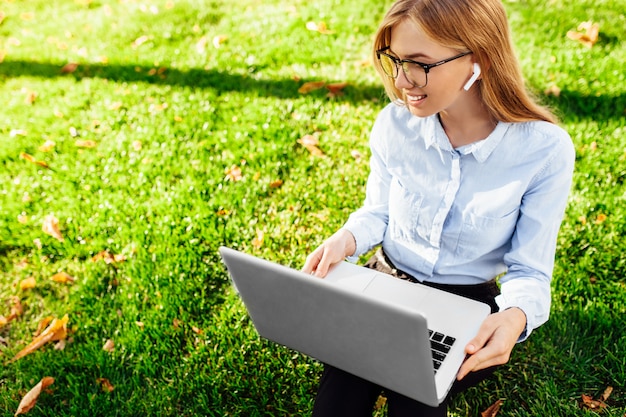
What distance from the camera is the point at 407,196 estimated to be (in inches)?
83.0

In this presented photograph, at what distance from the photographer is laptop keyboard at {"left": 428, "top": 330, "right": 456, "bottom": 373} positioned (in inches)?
67.2

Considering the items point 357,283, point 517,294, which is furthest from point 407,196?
point 517,294

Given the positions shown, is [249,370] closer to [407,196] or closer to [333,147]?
[407,196]

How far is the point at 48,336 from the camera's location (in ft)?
9.61

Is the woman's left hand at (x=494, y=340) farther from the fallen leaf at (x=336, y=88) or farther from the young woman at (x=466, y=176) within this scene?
the fallen leaf at (x=336, y=88)

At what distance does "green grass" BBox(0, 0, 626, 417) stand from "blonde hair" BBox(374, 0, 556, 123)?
1270mm

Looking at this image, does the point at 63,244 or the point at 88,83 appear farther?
the point at 88,83

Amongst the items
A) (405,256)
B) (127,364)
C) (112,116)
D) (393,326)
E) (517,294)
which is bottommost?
(127,364)

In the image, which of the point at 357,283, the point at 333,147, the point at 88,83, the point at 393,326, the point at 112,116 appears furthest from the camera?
the point at 88,83

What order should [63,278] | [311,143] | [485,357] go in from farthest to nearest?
1. [311,143]
2. [63,278]
3. [485,357]

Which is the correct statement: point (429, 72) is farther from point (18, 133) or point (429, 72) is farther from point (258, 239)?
point (18, 133)

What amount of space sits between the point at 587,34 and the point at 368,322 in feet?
12.5

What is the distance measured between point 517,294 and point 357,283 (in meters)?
0.54

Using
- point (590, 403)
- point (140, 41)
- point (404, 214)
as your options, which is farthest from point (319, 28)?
point (590, 403)
